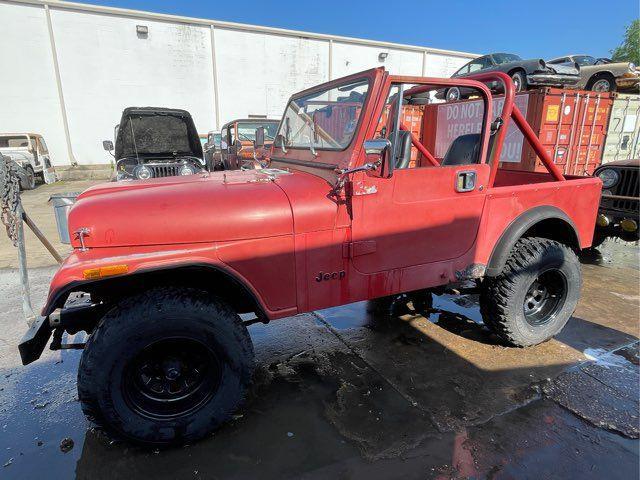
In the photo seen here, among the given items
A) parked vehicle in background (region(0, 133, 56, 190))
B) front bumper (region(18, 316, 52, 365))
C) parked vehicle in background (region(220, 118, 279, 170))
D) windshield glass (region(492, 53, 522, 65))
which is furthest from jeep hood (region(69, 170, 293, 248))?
parked vehicle in background (region(0, 133, 56, 190))

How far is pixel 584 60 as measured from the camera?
11375 millimetres

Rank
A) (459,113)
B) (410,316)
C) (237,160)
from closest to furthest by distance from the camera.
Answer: (410,316) → (459,113) → (237,160)

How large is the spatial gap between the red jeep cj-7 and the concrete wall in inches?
785

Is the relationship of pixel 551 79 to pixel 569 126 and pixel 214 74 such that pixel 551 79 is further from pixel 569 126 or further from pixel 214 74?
pixel 214 74

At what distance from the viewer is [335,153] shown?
2.51 metres

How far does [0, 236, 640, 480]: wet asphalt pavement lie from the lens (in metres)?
2.06

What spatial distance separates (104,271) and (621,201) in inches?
224

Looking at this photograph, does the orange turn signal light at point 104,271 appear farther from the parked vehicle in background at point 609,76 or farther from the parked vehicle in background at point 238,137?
the parked vehicle in background at point 609,76

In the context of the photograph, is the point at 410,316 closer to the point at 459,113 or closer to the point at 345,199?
the point at 345,199

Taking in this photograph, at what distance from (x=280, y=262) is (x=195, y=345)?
69cm

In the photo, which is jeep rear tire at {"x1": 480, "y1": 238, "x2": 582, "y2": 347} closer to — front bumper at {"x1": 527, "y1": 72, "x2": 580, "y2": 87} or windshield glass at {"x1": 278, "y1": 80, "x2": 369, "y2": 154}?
windshield glass at {"x1": 278, "y1": 80, "x2": 369, "y2": 154}

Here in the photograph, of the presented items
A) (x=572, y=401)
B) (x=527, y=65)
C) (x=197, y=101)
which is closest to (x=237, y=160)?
(x=527, y=65)

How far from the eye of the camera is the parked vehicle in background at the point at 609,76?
991 cm

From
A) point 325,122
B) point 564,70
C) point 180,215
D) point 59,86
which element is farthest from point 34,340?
point 59,86
